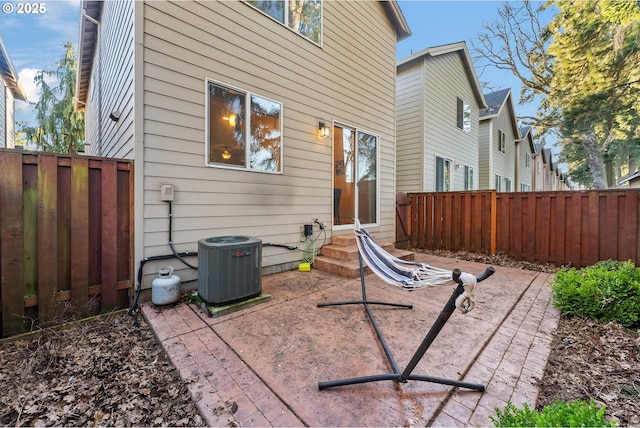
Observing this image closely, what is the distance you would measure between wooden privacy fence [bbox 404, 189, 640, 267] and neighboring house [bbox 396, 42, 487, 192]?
151cm

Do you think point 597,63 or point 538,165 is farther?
point 538,165

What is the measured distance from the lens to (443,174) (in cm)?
902

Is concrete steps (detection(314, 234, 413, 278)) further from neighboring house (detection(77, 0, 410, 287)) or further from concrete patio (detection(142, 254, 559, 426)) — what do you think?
concrete patio (detection(142, 254, 559, 426))

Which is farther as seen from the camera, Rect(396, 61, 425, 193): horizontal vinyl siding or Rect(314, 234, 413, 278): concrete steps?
Rect(396, 61, 425, 193): horizontal vinyl siding

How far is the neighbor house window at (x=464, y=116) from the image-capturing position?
385 inches

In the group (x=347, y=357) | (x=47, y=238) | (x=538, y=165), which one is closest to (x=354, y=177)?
(x=347, y=357)

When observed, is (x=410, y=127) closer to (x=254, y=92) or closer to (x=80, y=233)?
(x=254, y=92)

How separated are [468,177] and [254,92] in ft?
31.3

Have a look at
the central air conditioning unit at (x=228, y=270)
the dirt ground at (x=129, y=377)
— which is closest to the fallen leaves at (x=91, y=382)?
the dirt ground at (x=129, y=377)

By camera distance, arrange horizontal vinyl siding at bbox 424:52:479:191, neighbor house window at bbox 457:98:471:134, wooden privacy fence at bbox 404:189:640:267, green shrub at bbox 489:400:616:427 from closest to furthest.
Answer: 1. green shrub at bbox 489:400:616:427
2. wooden privacy fence at bbox 404:189:640:267
3. horizontal vinyl siding at bbox 424:52:479:191
4. neighbor house window at bbox 457:98:471:134

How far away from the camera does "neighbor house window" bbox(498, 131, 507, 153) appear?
13284 millimetres

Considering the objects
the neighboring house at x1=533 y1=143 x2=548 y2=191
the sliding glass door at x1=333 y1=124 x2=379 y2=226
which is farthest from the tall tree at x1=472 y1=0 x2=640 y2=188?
the sliding glass door at x1=333 y1=124 x2=379 y2=226

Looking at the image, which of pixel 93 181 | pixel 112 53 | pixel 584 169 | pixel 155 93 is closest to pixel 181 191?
pixel 93 181

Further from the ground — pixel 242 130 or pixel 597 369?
pixel 242 130
